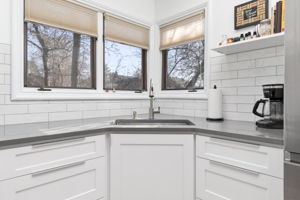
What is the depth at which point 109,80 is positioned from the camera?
2.37 meters

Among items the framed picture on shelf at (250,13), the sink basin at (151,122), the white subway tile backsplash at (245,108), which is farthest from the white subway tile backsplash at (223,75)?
the sink basin at (151,122)

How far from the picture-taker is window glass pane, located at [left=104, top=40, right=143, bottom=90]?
236 cm

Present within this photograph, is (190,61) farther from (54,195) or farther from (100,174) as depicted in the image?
(54,195)

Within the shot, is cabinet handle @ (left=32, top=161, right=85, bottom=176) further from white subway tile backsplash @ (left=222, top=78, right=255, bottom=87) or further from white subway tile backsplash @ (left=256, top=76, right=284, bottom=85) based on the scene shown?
white subway tile backsplash @ (left=256, top=76, right=284, bottom=85)

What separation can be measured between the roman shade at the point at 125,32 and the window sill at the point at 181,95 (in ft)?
2.13

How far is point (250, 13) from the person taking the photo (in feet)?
5.99

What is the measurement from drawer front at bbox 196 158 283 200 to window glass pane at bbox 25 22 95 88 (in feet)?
4.68

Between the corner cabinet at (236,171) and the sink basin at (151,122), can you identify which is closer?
the corner cabinet at (236,171)

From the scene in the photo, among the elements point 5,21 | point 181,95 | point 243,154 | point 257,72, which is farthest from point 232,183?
point 5,21

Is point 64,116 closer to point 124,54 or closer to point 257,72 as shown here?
point 124,54

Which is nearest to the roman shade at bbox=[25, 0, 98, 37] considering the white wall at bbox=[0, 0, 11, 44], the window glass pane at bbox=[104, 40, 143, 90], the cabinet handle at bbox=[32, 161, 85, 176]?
the white wall at bbox=[0, 0, 11, 44]

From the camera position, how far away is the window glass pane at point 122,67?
2361 mm

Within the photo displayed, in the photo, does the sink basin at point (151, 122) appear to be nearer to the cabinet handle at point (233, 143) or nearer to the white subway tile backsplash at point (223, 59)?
the cabinet handle at point (233, 143)

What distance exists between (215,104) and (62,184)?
143cm
